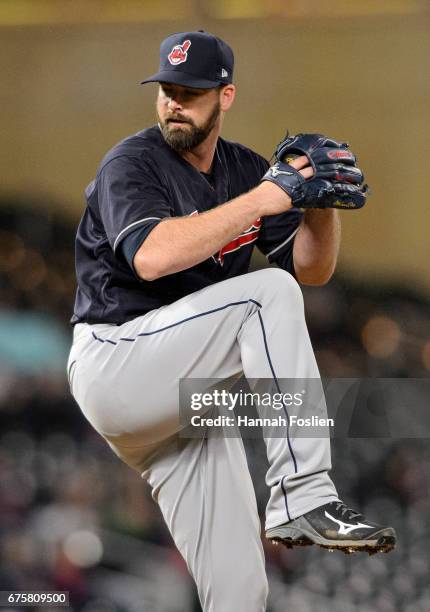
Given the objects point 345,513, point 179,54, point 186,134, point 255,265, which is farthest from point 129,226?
point 255,265

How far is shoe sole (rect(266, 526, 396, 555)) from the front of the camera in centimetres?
142

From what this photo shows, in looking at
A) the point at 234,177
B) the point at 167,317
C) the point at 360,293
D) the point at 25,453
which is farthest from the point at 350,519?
the point at 25,453

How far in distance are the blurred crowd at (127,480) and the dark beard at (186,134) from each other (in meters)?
1.31

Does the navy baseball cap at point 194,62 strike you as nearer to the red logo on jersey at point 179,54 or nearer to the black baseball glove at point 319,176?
the red logo on jersey at point 179,54

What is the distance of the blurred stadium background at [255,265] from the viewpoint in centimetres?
302

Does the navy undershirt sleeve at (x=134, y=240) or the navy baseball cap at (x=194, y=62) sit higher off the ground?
the navy baseball cap at (x=194, y=62)

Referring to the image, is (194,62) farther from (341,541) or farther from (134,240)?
(341,541)

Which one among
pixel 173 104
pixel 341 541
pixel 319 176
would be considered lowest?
pixel 341 541

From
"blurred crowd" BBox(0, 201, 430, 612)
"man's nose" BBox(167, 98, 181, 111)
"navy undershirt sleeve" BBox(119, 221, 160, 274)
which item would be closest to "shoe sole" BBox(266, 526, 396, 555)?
"navy undershirt sleeve" BBox(119, 221, 160, 274)

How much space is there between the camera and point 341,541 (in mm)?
1421

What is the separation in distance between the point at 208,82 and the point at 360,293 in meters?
1.44

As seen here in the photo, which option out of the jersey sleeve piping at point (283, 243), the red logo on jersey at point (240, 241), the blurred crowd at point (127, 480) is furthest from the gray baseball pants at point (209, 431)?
the blurred crowd at point (127, 480)

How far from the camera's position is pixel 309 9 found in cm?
306

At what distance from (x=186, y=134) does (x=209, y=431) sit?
0.57 meters
